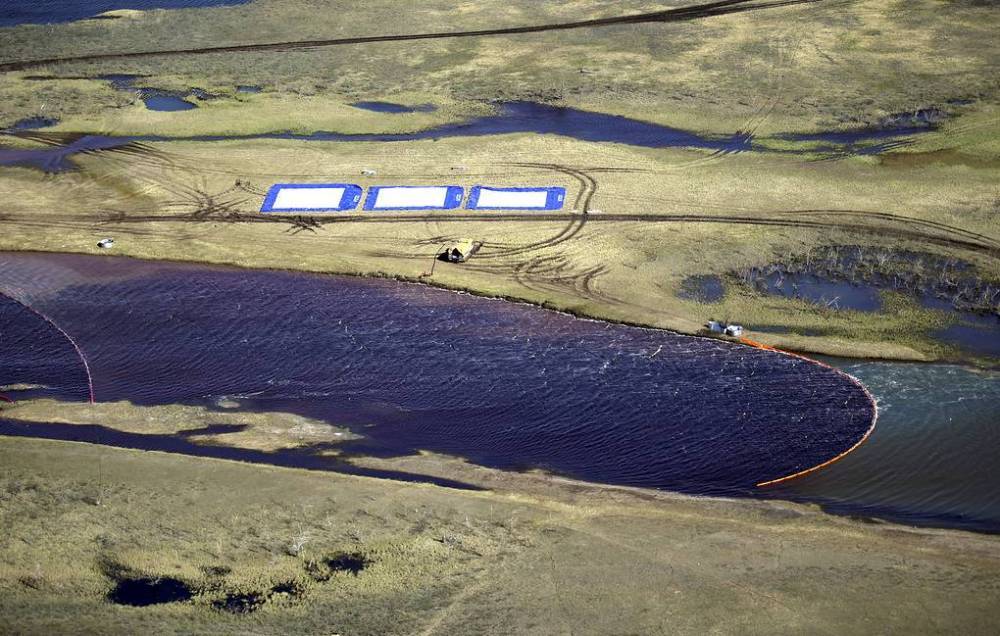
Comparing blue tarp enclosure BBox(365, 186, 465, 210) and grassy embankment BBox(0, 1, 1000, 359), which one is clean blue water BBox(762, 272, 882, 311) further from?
blue tarp enclosure BBox(365, 186, 465, 210)

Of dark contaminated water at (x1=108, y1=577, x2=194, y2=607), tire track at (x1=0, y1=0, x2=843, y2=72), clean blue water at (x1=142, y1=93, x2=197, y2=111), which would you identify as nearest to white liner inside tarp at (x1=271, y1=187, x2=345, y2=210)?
clean blue water at (x1=142, y1=93, x2=197, y2=111)

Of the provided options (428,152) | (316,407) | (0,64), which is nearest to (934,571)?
(316,407)

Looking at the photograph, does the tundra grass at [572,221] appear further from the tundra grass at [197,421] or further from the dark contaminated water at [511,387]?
the tundra grass at [197,421]

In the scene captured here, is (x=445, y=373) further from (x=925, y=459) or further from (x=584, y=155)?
(x=584, y=155)

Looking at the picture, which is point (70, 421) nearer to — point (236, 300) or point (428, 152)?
point (236, 300)

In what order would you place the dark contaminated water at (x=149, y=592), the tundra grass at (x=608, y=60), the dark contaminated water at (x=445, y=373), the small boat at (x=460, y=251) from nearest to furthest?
the dark contaminated water at (x=149, y=592)
the dark contaminated water at (x=445, y=373)
the small boat at (x=460, y=251)
the tundra grass at (x=608, y=60)

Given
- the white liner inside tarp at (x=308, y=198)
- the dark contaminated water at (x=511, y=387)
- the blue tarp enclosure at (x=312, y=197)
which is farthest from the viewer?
the white liner inside tarp at (x=308, y=198)

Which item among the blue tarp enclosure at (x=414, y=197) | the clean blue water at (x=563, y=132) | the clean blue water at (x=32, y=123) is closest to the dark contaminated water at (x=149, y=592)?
the blue tarp enclosure at (x=414, y=197)
